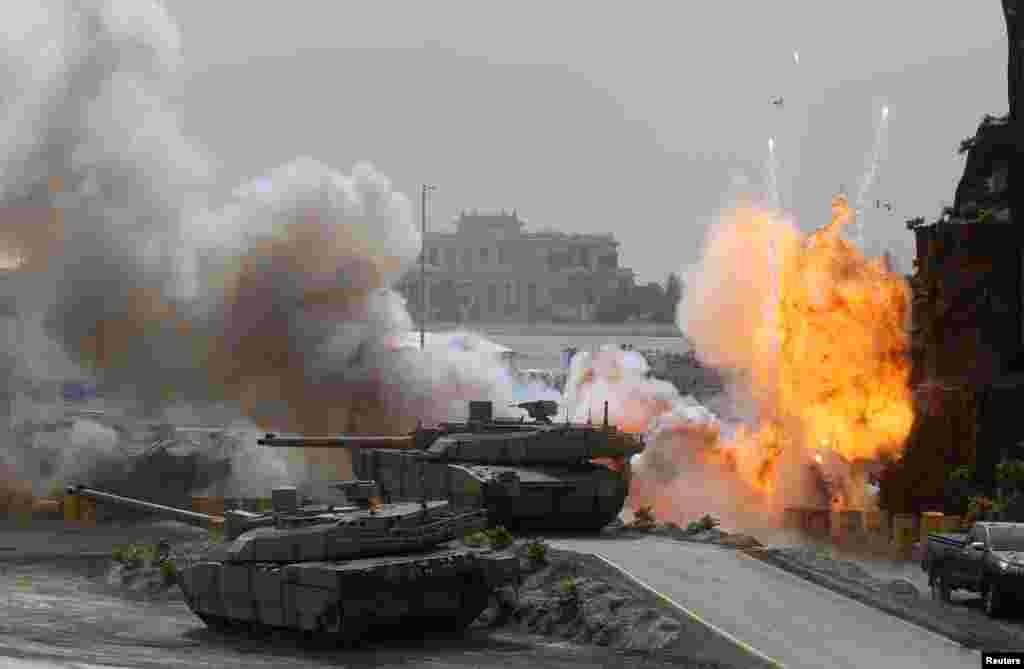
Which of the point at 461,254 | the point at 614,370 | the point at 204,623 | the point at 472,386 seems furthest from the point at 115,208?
the point at 461,254

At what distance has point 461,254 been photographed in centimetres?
12156

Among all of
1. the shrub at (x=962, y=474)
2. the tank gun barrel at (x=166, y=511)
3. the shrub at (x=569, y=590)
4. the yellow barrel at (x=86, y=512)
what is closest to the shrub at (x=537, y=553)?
the shrub at (x=569, y=590)

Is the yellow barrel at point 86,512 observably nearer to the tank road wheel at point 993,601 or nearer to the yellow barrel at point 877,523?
the yellow barrel at point 877,523

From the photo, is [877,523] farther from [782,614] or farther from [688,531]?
[782,614]

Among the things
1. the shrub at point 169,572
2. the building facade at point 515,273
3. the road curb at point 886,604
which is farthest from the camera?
the building facade at point 515,273

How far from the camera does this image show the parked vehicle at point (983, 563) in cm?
3128

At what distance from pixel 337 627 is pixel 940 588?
11165mm

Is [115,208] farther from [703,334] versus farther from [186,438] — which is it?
[703,334]

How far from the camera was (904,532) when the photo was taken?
4391cm

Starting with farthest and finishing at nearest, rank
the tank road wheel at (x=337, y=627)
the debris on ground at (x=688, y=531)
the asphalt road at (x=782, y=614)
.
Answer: the debris on ground at (x=688, y=531), the tank road wheel at (x=337, y=627), the asphalt road at (x=782, y=614)

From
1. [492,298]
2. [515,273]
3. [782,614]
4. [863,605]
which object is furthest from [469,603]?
[515,273]

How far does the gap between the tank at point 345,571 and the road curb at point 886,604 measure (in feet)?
18.7

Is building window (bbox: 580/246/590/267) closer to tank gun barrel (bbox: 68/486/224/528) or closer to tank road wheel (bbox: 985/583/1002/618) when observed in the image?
tank gun barrel (bbox: 68/486/224/528)

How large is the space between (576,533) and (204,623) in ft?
34.1
